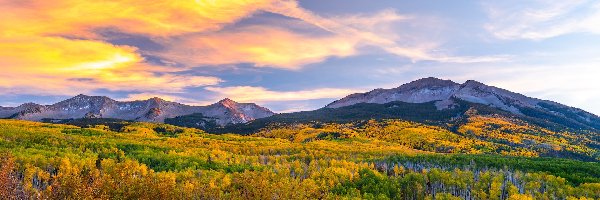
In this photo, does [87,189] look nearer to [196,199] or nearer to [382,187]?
[196,199]

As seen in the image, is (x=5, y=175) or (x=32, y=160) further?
(x=32, y=160)

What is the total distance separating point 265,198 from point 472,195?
140m

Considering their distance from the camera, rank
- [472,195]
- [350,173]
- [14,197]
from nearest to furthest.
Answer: [14,197] → [472,195] → [350,173]

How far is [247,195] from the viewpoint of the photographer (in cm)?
6347

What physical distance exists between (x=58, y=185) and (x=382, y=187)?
152783mm

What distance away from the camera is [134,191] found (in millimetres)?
54656

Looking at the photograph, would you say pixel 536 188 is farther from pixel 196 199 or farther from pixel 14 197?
pixel 14 197

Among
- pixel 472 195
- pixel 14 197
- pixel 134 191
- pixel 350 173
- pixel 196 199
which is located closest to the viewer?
pixel 14 197

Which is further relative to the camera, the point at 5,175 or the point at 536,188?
the point at 536,188

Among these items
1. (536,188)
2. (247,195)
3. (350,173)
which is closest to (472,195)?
(536,188)

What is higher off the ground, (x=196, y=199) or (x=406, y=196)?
(x=196, y=199)

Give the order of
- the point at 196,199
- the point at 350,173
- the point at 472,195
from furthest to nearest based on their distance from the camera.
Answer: the point at 350,173 < the point at 472,195 < the point at 196,199

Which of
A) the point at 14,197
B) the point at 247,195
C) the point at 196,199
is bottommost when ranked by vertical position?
the point at 196,199

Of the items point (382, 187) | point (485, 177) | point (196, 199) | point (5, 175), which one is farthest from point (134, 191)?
point (485, 177)
